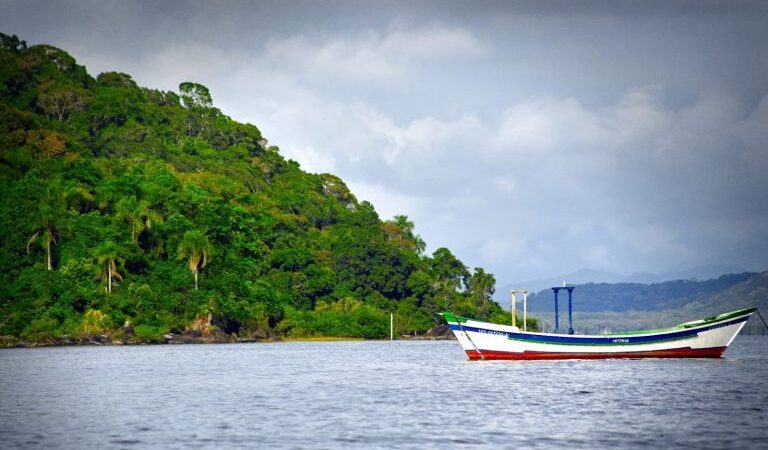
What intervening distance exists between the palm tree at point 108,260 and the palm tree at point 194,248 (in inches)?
387

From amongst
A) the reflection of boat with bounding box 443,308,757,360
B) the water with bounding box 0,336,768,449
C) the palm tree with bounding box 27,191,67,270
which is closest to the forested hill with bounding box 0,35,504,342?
the palm tree with bounding box 27,191,67,270

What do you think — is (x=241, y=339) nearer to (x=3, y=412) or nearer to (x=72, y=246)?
(x=72, y=246)

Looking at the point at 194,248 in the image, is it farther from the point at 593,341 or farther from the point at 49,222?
the point at 593,341

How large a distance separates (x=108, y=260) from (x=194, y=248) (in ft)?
43.3

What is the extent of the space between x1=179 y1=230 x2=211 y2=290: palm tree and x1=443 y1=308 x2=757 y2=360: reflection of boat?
6242cm

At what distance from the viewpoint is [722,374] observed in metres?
64.5

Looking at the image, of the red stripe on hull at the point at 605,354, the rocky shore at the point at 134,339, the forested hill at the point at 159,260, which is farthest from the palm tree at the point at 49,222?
the red stripe on hull at the point at 605,354

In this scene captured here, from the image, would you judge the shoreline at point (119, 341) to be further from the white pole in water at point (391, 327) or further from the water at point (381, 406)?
the water at point (381, 406)

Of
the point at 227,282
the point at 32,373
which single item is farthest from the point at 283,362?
the point at 227,282

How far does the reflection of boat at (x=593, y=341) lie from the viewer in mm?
75062

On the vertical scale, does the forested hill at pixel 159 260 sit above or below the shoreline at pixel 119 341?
above

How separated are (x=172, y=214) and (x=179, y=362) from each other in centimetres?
5949

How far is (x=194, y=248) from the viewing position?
12938 centimetres

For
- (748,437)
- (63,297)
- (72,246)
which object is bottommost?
(748,437)
